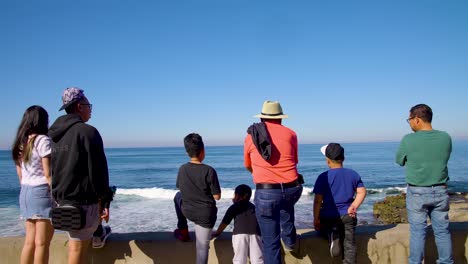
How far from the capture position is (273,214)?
9.83ft

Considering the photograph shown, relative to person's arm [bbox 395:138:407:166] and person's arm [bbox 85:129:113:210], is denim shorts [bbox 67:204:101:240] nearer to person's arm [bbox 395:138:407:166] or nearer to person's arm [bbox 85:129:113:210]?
person's arm [bbox 85:129:113:210]

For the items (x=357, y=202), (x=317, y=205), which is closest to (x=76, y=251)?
(x=317, y=205)

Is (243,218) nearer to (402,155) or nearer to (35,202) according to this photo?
(402,155)

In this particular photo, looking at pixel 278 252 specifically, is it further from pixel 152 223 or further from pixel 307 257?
pixel 152 223

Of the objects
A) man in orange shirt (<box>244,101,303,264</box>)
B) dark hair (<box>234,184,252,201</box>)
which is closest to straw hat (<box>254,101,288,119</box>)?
man in orange shirt (<box>244,101,303,264</box>)

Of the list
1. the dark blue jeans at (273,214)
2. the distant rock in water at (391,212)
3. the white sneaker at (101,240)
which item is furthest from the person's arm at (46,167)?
the distant rock in water at (391,212)

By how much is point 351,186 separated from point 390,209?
13.3 meters

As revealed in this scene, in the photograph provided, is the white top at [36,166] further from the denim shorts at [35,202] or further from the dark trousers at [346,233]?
the dark trousers at [346,233]

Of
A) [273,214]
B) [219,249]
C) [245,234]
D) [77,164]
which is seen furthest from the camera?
[219,249]

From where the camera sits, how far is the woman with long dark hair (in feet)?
9.09

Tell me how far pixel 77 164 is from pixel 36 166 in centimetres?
55

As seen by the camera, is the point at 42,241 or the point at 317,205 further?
the point at 317,205

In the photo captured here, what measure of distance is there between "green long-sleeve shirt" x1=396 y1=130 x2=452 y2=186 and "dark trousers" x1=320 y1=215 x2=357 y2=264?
73cm

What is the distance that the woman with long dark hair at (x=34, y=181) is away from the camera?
277 cm
